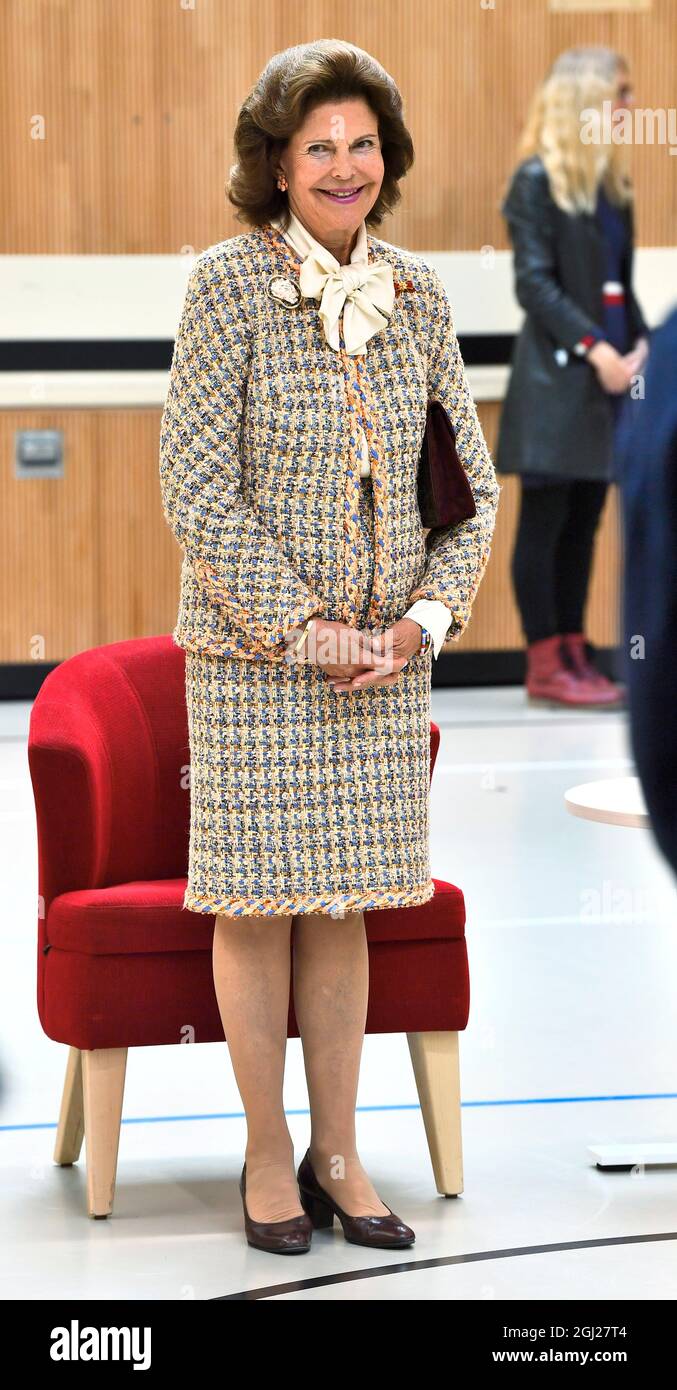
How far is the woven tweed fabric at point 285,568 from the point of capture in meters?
2.61

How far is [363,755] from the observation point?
2.68 metres

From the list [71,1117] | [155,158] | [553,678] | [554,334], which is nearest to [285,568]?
[71,1117]

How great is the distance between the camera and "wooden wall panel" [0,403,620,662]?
7750mm

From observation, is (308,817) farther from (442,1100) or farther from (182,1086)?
(182,1086)

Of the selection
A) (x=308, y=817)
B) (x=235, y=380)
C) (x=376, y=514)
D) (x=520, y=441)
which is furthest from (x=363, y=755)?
(x=520, y=441)

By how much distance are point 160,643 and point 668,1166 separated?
117 centimetres

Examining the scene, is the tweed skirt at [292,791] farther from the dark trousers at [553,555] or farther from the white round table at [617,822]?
the dark trousers at [553,555]

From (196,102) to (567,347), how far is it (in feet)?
5.89

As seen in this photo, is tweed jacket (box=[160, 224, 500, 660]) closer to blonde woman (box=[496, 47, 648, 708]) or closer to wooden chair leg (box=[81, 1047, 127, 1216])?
wooden chair leg (box=[81, 1047, 127, 1216])

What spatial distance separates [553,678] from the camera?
301 inches

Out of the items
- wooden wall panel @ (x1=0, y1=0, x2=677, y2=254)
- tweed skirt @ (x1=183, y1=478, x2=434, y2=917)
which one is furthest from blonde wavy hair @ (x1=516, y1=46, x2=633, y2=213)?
tweed skirt @ (x1=183, y1=478, x2=434, y2=917)

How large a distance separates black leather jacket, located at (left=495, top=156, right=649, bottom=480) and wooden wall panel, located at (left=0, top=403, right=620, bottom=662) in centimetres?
46

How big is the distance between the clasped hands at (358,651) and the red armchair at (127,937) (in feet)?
1.43

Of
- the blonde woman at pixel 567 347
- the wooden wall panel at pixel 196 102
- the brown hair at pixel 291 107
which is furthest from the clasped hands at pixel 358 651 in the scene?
the wooden wall panel at pixel 196 102
